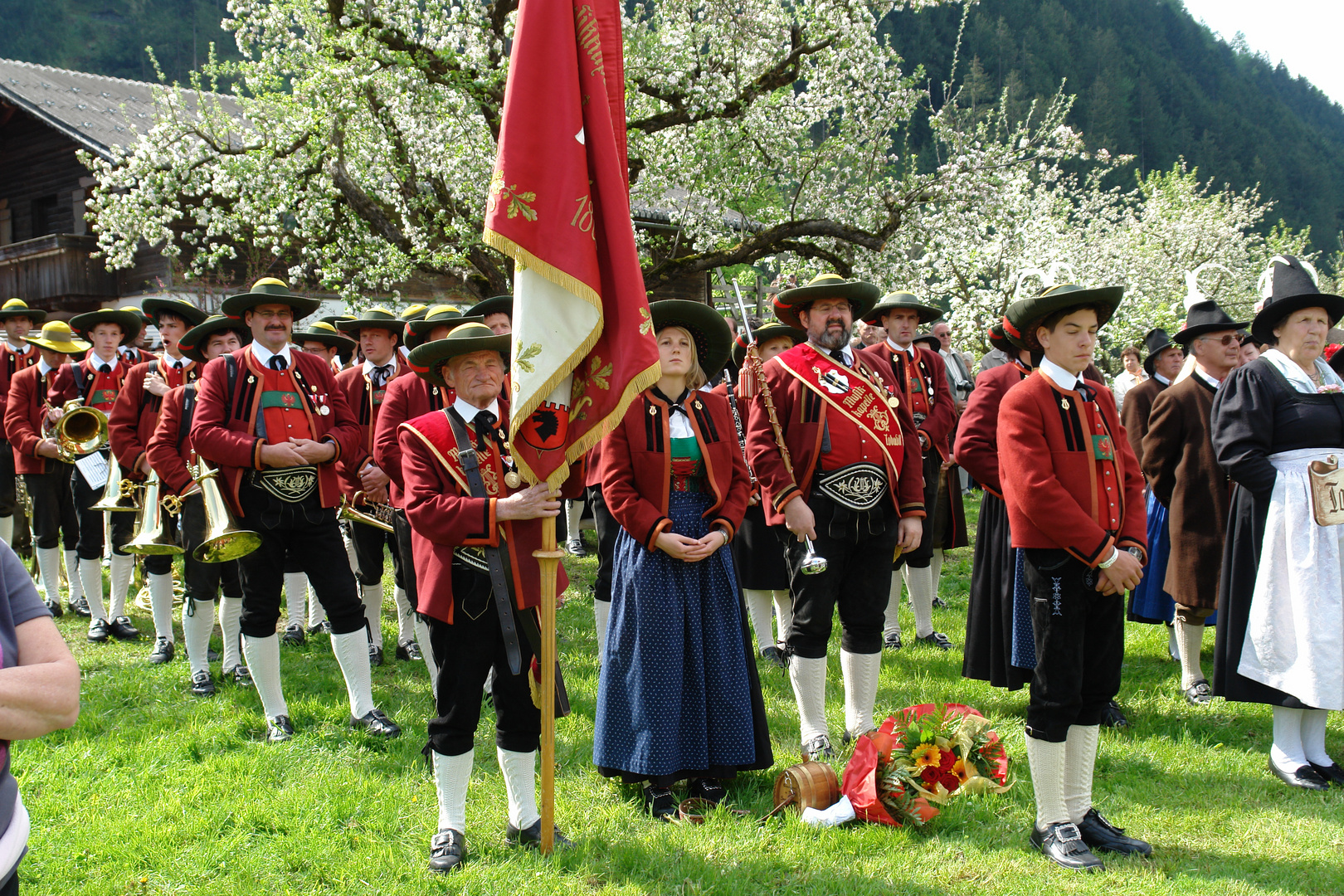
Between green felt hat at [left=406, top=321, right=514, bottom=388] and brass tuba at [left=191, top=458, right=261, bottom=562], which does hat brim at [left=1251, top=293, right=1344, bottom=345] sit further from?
brass tuba at [left=191, top=458, right=261, bottom=562]

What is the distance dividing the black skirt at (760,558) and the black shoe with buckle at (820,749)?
1949 millimetres

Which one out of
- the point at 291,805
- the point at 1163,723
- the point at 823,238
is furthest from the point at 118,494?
the point at 823,238

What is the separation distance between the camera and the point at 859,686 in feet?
16.8

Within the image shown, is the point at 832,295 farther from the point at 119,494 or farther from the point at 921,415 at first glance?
the point at 119,494

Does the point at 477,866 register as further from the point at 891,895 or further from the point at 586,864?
the point at 891,895

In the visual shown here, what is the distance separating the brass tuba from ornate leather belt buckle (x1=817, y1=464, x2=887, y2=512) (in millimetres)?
3075

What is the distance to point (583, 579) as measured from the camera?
368 inches

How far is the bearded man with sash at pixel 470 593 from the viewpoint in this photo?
396 centimetres

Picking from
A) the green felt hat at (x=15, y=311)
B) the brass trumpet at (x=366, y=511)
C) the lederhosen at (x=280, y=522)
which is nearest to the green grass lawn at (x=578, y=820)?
the lederhosen at (x=280, y=522)

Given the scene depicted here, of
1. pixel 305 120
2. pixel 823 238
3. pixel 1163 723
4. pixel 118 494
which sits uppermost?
pixel 305 120

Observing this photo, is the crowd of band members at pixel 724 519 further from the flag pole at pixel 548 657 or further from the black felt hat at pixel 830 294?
the flag pole at pixel 548 657

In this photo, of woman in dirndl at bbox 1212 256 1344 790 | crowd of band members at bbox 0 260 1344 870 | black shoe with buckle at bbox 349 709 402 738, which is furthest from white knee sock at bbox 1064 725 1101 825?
black shoe with buckle at bbox 349 709 402 738

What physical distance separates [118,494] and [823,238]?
10402 mm

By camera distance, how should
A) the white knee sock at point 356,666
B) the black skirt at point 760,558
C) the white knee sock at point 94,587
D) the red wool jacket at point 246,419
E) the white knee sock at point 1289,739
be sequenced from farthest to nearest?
the white knee sock at point 94,587
the black skirt at point 760,558
the white knee sock at point 356,666
the red wool jacket at point 246,419
the white knee sock at point 1289,739
